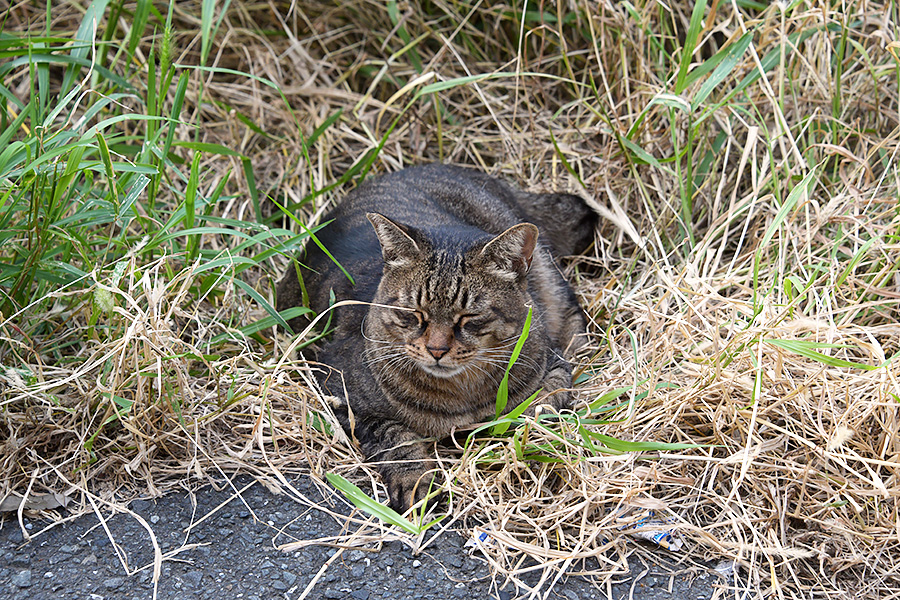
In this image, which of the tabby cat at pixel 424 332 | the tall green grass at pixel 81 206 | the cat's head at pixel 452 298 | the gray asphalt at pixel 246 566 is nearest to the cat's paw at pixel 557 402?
the tabby cat at pixel 424 332

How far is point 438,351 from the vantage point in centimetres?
265

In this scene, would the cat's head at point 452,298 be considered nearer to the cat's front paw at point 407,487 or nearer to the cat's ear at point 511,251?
the cat's ear at point 511,251

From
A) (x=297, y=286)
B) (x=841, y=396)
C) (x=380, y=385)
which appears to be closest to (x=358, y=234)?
(x=297, y=286)

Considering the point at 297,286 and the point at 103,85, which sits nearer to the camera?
the point at 297,286

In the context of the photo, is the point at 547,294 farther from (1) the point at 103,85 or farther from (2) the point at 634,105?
(1) the point at 103,85

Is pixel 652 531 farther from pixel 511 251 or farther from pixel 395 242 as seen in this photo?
pixel 395 242

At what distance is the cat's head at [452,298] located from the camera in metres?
2.70

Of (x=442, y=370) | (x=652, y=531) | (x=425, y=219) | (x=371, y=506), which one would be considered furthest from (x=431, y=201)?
(x=652, y=531)

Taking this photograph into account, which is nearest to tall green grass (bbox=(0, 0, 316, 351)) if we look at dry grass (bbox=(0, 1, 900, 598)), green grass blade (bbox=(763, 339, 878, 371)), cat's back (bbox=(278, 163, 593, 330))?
dry grass (bbox=(0, 1, 900, 598))

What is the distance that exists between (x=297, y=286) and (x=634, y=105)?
164 cm

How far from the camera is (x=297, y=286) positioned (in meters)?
3.38

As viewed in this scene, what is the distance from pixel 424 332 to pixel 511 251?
0.36m

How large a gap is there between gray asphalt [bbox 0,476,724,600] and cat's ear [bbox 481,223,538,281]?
81 cm

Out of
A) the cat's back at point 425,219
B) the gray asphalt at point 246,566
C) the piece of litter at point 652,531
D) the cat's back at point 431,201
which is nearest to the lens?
the gray asphalt at point 246,566
